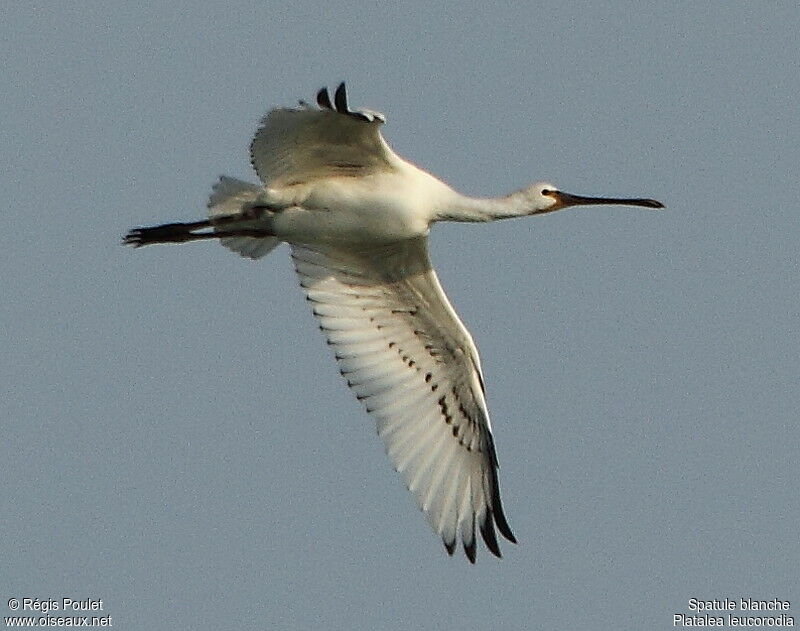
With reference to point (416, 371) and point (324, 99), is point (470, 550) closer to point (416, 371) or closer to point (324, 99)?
point (416, 371)

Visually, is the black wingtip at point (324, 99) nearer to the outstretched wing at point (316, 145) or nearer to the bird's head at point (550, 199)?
the outstretched wing at point (316, 145)

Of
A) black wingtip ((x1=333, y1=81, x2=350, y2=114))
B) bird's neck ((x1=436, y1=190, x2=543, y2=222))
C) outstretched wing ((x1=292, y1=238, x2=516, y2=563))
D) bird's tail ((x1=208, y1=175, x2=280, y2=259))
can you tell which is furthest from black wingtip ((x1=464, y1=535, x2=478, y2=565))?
black wingtip ((x1=333, y1=81, x2=350, y2=114))

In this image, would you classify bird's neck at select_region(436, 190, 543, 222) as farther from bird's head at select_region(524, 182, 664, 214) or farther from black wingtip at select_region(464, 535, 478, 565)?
black wingtip at select_region(464, 535, 478, 565)

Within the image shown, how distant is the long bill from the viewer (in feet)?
49.2

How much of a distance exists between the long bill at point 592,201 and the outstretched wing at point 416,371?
1.14 metres

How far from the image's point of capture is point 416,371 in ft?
49.3

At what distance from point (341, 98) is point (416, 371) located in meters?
2.69

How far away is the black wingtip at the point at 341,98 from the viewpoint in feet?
43.1

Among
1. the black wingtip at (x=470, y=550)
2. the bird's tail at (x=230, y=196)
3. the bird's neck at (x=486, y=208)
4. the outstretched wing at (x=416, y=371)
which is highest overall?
the bird's tail at (x=230, y=196)

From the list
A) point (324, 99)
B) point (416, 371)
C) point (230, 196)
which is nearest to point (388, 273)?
point (416, 371)

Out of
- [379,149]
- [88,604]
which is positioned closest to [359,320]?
[379,149]

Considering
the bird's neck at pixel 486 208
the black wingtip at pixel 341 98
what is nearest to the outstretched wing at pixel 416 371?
the bird's neck at pixel 486 208

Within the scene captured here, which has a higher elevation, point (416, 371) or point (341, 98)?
point (341, 98)

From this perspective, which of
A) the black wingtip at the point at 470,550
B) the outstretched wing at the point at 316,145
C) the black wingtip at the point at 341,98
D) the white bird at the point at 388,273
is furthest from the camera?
the black wingtip at the point at 470,550
